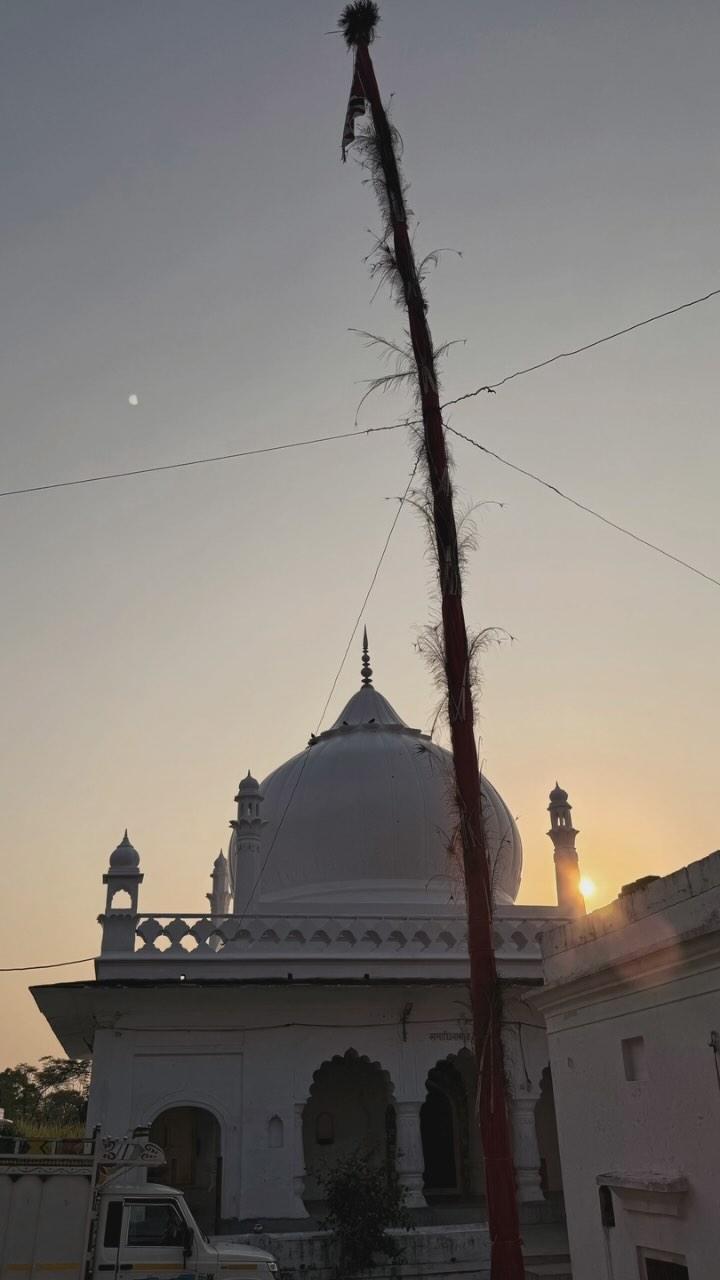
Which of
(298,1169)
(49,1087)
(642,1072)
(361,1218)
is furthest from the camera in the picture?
(49,1087)

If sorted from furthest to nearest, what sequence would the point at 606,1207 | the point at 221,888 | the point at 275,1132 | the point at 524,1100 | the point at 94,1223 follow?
1. the point at 221,888
2. the point at 524,1100
3. the point at 275,1132
4. the point at 94,1223
5. the point at 606,1207

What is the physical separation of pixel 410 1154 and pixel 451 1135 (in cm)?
379

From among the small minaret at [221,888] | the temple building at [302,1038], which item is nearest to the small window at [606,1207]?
the temple building at [302,1038]

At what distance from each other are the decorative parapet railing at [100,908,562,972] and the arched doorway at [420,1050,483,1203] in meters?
2.59

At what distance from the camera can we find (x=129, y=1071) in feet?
53.2

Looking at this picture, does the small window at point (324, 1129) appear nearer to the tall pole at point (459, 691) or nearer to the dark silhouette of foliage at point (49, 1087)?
the tall pole at point (459, 691)

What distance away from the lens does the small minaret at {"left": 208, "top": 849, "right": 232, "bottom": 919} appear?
2689cm

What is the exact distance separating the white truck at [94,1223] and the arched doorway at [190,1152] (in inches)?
361

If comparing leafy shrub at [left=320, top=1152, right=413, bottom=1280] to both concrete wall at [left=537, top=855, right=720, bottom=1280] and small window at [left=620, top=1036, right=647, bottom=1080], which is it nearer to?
concrete wall at [left=537, top=855, right=720, bottom=1280]

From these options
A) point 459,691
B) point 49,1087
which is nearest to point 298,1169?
point 459,691

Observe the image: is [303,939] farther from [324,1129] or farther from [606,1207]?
[606,1207]

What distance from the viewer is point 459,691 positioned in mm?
7594

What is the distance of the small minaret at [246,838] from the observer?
18.9m

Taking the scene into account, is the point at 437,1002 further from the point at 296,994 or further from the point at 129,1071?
the point at 129,1071
